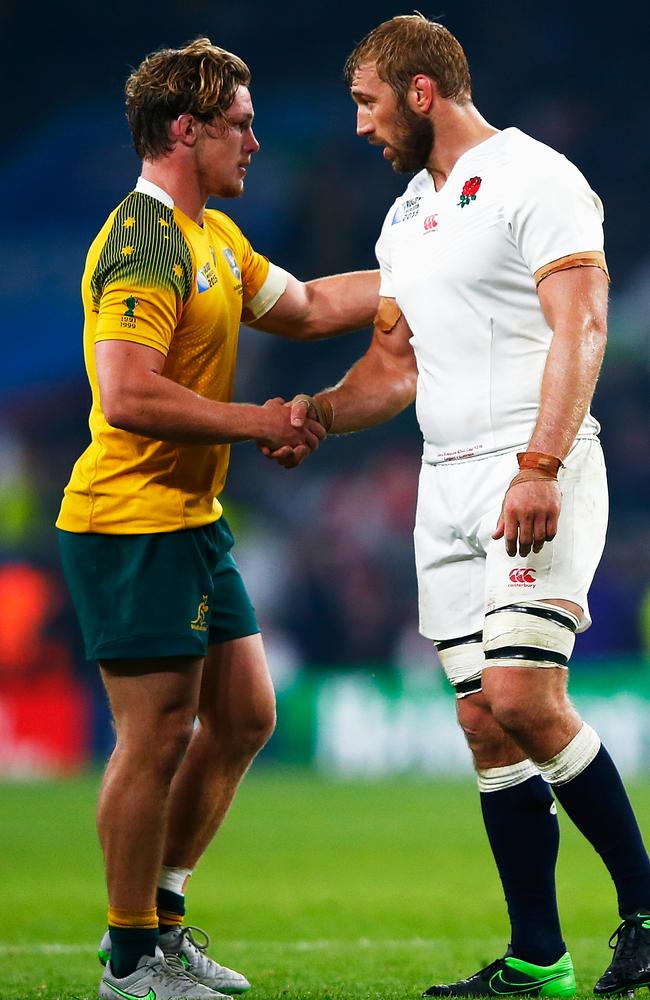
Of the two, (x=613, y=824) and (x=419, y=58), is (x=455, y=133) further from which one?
(x=613, y=824)

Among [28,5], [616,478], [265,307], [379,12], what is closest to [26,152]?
[28,5]

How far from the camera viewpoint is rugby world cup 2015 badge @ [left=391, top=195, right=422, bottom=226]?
398 cm

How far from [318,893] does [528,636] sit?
371 centimetres

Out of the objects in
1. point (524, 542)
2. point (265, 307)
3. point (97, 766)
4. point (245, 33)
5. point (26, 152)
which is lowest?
point (97, 766)

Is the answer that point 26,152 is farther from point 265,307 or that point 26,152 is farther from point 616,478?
point 265,307

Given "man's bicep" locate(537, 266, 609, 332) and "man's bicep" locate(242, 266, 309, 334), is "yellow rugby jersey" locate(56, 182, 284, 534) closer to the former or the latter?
"man's bicep" locate(242, 266, 309, 334)

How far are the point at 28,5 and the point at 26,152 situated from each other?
6.74ft

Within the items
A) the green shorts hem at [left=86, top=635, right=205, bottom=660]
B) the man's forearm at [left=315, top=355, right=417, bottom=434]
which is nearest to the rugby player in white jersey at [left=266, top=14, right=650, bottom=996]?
the man's forearm at [left=315, top=355, right=417, bottom=434]

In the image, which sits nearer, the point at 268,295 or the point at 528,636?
the point at 528,636

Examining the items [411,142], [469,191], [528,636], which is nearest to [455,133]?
[411,142]

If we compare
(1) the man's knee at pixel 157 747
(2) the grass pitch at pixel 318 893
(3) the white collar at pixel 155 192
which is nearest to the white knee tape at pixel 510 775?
(2) the grass pitch at pixel 318 893

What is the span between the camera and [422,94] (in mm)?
3842

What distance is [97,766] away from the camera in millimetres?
13391

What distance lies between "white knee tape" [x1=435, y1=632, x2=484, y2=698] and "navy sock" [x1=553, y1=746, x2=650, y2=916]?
0.36m
